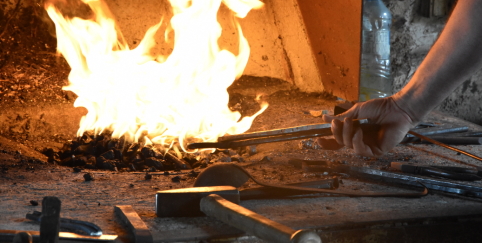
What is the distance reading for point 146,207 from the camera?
171 centimetres

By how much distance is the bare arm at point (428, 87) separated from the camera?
5.50 feet

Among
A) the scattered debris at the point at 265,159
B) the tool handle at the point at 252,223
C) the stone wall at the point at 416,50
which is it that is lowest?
the tool handle at the point at 252,223

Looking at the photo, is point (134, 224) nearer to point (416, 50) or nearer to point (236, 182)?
point (236, 182)

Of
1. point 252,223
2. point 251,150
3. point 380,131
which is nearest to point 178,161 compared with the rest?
point 251,150

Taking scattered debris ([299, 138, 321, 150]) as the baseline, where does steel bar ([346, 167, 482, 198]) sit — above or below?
below

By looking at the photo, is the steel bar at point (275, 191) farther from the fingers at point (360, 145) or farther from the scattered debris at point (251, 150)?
the scattered debris at point (251, 150)

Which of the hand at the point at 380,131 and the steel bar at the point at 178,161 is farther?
the steel bar at the point at 178,161

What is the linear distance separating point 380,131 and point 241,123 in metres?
1.55

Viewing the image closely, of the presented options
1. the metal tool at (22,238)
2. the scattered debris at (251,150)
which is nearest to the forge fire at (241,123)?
the metal tool at (22,238)

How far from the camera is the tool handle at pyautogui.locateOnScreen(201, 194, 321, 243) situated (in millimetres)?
1061

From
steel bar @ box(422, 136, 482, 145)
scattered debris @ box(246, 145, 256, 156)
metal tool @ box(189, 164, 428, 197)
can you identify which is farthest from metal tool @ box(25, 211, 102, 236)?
steel bar @ box(422, 136, 482, 145)

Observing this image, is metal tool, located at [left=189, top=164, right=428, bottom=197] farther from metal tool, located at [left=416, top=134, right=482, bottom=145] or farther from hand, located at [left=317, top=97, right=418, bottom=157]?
metal tool, located at [left=416, top=134, right=482, bottom=145]

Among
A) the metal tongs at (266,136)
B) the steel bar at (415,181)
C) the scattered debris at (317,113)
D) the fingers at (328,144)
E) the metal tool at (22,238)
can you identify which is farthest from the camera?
the scattered debris at (317,113)

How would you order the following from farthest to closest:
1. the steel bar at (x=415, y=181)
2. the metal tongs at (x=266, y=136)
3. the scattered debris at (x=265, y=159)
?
the scattered debris at (x=265, y=159) → the metal tongs at (x=266, y=136) → the steel bar at (x=415, y=181)
